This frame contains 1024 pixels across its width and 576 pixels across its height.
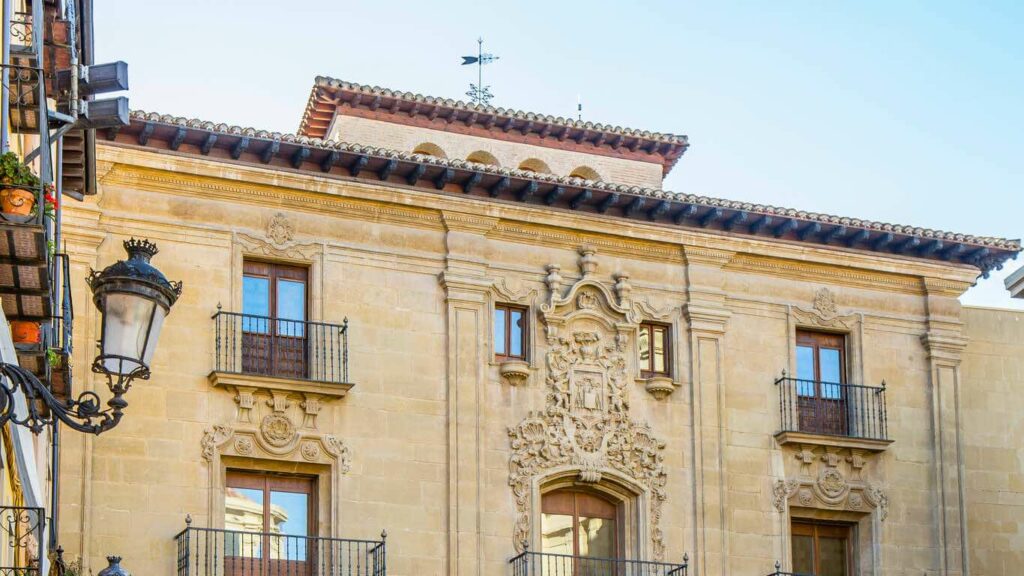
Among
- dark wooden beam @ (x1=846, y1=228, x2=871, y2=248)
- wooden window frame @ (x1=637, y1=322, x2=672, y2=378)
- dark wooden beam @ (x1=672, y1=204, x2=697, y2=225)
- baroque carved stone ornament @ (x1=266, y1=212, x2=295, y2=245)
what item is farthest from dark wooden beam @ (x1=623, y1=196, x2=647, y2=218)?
baroque carved stone ornament @ (x1=266, y1=212, x2=295, y2=245)

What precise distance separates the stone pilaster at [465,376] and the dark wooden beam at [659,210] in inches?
84.0

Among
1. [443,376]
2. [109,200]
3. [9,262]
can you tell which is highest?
[109,200]

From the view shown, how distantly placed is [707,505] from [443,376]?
363 centimetres

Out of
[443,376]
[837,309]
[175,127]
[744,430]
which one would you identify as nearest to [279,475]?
[443,376]

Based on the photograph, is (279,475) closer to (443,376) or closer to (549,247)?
(443,376)

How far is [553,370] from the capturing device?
77.0 feet

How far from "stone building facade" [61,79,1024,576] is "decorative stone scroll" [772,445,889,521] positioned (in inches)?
1.4

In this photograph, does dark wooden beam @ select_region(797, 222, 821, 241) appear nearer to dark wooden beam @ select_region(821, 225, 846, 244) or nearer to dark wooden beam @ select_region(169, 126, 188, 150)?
dark wooden beam @ select_region(821, 225, 846, 244)

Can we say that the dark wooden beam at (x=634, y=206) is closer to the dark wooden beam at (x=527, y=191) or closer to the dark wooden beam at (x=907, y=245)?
the dark wooden beam at (x=527, y=191)

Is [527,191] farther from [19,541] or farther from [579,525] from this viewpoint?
[19,541]

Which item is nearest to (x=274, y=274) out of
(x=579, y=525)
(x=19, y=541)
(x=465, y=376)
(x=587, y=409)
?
(x=465, y=376)

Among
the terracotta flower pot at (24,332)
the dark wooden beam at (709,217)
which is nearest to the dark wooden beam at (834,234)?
the dark wooden beam at (709,217)

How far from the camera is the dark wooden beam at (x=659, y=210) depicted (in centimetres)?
2427

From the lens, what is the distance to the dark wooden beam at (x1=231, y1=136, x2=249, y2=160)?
22.3m
